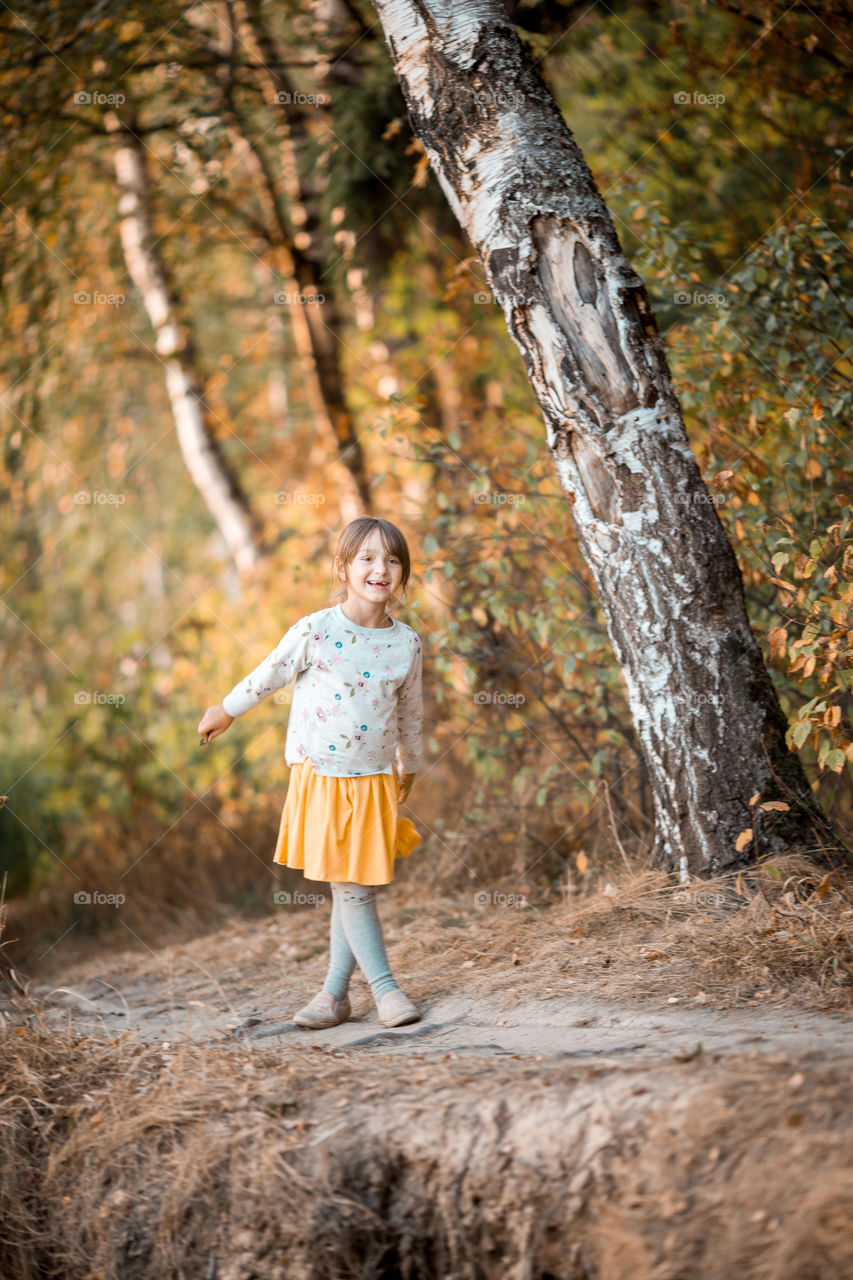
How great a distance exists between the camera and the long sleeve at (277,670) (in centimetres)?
301

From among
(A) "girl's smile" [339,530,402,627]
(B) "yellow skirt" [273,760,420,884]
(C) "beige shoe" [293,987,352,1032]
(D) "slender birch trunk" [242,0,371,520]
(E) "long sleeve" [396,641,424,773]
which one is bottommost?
(C) "beige shoe" [293,987,352,1032]

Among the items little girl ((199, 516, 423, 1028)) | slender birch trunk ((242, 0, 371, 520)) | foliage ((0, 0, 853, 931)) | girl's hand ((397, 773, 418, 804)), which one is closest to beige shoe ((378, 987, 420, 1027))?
little girl ((199, 516, 423, 1028))

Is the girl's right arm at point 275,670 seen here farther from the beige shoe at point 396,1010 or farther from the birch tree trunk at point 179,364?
the birch tree trunk at point 179,364

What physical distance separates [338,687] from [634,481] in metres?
1.09

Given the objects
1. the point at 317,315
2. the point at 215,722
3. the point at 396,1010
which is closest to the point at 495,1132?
the point at 396,1010

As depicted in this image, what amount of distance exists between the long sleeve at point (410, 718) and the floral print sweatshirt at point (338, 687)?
37 mm

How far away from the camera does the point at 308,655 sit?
3.03m

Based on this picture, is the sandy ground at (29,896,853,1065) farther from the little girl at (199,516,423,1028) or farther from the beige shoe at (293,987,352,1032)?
the little girl at (199,516,423,1028)

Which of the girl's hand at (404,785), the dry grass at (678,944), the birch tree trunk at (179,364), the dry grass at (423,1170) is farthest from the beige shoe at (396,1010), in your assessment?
the birch tree trunk at (179,364)

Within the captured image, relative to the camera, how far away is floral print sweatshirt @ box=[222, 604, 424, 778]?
3.01m

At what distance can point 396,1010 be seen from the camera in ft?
9.77

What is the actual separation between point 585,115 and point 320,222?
2445mm

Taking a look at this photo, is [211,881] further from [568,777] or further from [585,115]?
[585,115]

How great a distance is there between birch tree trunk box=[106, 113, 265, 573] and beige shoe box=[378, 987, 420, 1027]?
5108 mm
